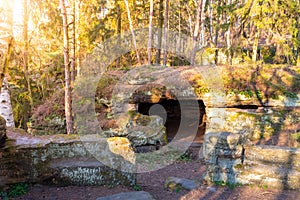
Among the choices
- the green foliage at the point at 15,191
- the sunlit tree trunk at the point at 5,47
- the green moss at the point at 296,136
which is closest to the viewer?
the sunlit tree trunk at the point at 5,47

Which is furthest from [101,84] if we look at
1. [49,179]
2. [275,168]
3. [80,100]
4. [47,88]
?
[275,168]

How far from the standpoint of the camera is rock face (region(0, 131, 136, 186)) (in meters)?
4.84

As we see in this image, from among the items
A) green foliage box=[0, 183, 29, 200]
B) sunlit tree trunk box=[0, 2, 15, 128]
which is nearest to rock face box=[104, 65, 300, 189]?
sunlit tree trunk box=[0, 2, 15, 128]

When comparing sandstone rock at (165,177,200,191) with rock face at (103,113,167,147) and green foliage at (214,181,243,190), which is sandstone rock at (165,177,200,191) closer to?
green foliage at (214,181,243,190)

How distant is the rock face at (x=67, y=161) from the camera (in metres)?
4.84

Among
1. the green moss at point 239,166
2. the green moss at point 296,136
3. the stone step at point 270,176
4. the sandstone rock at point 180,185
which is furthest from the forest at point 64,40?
the stone step at point 270,176

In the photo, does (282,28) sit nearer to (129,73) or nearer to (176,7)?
(129,73)

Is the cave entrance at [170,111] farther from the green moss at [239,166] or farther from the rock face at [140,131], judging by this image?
the green moss at [239,166]

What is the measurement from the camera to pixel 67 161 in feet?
16.7

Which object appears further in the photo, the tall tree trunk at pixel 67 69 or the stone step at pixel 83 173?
the tall tree trunk at pixel 67 69

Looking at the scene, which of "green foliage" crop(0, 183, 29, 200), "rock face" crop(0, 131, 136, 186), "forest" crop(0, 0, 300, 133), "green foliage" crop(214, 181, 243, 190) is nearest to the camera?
"green foliage" crop(0, 183, 29, 200)

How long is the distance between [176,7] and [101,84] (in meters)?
18.4

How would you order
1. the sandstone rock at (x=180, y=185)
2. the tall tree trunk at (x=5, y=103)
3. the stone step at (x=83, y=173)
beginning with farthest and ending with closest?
the tall tree trunk at (x=5, y=103), the sandstone rock at (x=180, y=185), the stone step at (x=83, y=173)

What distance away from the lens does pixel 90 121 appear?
33.0 ft
